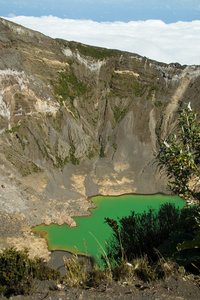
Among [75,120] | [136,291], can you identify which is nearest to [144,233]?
[136,291]

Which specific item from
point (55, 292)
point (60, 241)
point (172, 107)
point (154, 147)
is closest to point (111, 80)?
point (172, 107)

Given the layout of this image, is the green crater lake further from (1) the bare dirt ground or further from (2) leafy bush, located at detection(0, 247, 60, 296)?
(1) the bare dirt ground

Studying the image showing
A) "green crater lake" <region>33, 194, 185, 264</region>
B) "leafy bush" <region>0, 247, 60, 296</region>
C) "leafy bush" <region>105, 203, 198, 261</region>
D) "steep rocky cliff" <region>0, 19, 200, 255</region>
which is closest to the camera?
"leafy bush" <region>0, 247, 60, 296</region>

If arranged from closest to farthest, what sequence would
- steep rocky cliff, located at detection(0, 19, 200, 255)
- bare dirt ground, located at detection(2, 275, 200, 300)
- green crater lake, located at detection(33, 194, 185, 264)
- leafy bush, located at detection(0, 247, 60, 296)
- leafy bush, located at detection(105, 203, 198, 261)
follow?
bare dirt ground, located at detection(2, 275, 200, 300) → leafy bush, located at detection(0, 247, 60, 296) → leafy bush, located at detection(105, 203, 198, 261) → green crater lake, located at detection(33, 194, 185, 264) → steep rocky cliff, located at detection(0, 19, 200, 255)

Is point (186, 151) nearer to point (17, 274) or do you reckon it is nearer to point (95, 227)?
point (17, 274)

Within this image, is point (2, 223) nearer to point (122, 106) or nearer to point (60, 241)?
point (60, 241)

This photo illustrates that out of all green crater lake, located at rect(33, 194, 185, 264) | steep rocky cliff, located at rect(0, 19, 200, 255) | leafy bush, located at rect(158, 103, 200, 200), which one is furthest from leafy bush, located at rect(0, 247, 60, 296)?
steep rocky cliff, located at rect(0, 19, 200, 255)
